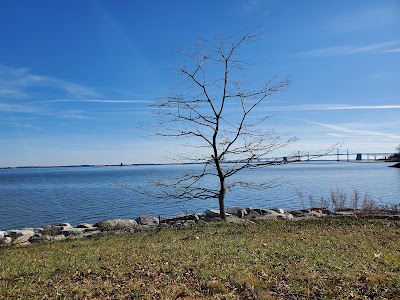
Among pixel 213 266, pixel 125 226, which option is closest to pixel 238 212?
pixel 125 226

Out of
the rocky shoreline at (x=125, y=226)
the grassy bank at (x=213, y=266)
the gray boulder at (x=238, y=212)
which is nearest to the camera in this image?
the grassy bank at (x=213, y=266)

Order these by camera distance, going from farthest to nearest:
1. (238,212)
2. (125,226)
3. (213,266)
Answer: (238,212)
(125,226)
(213,266)

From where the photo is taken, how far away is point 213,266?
7.33 meters

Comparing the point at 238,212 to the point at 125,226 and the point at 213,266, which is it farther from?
the point at 213,266

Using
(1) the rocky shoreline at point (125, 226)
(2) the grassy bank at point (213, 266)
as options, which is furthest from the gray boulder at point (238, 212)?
(2) the grassy bank at point (213, 266)

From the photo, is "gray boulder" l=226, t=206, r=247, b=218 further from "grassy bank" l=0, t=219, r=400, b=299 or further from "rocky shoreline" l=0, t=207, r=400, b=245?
"grassy bank" l=0, t=219, r=400, b=299

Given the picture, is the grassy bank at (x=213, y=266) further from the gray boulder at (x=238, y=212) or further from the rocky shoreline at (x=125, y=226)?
the gray boulder at (x=238, y=212)

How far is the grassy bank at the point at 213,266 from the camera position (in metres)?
5.97

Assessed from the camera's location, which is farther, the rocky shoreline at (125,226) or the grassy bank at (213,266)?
the rocky shoreline at (125,226)

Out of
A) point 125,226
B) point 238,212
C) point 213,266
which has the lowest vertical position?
point 125,226

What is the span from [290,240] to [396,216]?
259 inches

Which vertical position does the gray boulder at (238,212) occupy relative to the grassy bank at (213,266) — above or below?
below

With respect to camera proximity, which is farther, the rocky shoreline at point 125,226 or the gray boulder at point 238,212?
the gray boulder at point 238,212

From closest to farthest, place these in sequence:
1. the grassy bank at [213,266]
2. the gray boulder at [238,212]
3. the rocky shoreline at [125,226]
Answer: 1. the grassy bank at [213,266]
2. the rocky shoreline at [125,226]
3. the gray boulder at [238,212]
